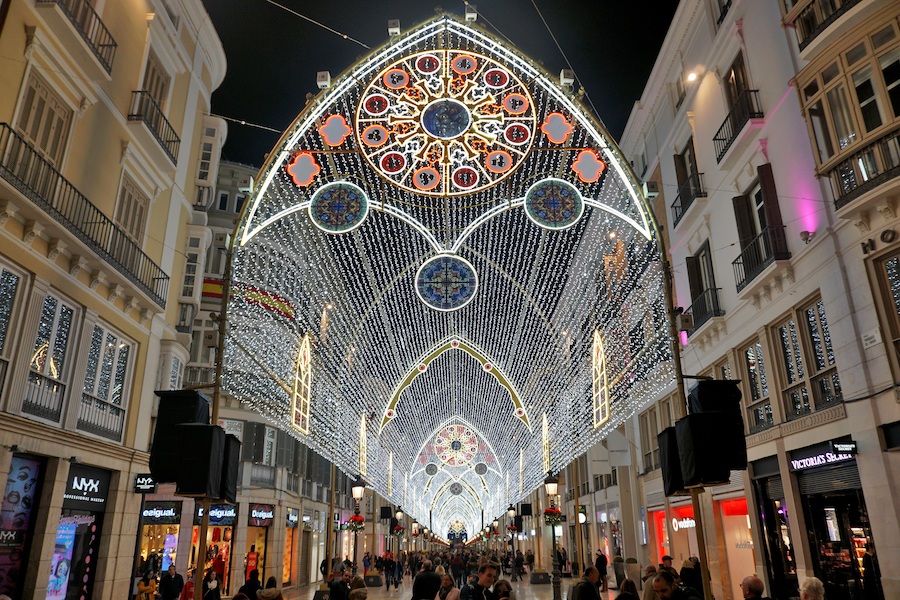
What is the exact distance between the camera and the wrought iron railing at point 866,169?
10062 mm

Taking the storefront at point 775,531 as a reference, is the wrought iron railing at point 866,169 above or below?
above

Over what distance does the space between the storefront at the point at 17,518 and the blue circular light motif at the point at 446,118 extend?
9.47 m

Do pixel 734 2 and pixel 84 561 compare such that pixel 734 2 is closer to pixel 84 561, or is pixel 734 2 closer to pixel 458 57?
pixel 458 57

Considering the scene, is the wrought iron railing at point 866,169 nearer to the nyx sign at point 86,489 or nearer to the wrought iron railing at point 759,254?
the wrought iron railing at point 759,254

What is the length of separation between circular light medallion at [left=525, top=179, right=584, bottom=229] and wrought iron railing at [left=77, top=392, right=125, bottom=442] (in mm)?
9708

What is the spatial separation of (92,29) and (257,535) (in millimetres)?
19305

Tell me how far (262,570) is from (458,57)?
20880 millimetres

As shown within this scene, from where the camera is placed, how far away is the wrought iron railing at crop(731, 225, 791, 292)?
13.1m

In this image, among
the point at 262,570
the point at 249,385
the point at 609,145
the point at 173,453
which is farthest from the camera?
the point at 262,570

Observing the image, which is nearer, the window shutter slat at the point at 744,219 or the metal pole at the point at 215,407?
the metal pole at the point at 215,407

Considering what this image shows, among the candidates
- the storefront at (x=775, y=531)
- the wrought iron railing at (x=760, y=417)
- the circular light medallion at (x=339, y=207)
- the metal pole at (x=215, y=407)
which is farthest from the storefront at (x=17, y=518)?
the wrought iron railing at (x=760, y=417)

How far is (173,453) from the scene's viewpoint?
7.53m

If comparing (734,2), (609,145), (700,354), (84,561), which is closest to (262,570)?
(84,561)

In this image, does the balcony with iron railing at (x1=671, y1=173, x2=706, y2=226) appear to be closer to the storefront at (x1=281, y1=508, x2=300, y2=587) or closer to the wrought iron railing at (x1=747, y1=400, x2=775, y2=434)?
the wrought iron railing at (x1=747, y1=400, x2=775, y2=434)
